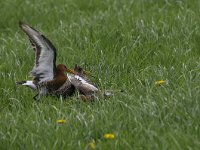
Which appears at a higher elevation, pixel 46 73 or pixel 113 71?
pixel 46 73

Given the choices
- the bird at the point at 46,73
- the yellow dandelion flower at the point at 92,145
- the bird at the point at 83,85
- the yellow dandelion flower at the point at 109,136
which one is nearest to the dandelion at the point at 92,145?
the yellow dandelion flower at the point at 92,145

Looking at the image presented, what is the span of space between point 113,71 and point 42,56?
945 millimetres

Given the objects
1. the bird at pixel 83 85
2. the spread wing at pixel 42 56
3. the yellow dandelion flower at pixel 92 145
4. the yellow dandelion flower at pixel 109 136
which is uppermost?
the spread wing at pixel 42 56

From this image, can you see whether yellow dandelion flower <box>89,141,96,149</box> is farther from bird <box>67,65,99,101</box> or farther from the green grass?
bird <box>67,65,99,101</box>

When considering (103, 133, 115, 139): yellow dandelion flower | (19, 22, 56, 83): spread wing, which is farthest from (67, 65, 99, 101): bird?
(103, 133, 115, 139): yellow dandelion flower

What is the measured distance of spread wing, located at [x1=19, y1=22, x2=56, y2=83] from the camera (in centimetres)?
625

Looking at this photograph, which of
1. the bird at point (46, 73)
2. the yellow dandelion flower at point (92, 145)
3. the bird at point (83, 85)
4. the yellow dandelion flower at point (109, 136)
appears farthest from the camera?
the bird at point (46, 73)

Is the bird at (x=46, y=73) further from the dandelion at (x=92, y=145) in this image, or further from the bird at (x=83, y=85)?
the dandelion at (x=92, y=145)

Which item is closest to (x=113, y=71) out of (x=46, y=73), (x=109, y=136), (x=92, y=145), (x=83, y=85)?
(x=83, y=85)

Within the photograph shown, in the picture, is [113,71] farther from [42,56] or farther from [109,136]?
[109,136]

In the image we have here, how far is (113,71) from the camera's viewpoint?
693 cm

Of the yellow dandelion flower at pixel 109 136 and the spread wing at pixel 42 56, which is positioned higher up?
the spread wing at pixel 42 56

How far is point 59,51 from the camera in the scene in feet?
25.5

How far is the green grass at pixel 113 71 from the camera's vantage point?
199 inches
